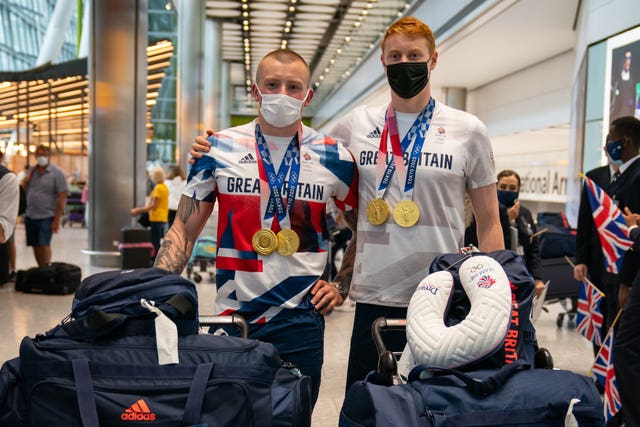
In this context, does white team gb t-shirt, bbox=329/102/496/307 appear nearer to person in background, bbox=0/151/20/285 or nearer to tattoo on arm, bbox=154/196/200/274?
tattoo on arm, bbox=154/196/200/274

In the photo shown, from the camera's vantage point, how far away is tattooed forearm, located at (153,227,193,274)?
232 cm

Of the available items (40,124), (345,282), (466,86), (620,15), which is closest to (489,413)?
(345,282)

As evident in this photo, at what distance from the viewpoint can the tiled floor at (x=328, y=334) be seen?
16.2 ft

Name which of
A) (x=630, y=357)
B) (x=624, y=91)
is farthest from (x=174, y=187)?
(x=630, y=357)

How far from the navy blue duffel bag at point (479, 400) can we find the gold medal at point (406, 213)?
66 cm

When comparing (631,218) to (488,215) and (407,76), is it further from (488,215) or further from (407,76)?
(407,76)

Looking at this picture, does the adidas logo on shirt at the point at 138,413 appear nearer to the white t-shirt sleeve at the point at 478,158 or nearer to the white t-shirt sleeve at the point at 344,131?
the white t-shirt sleeve at the point at 344,131

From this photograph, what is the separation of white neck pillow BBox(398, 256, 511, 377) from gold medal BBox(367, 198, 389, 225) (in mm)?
396

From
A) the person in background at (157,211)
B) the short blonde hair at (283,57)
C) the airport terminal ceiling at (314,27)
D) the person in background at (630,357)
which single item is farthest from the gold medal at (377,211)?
the airport terminal ceiling at (314,27)

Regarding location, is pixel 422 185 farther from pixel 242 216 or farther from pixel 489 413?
pixel 489 413

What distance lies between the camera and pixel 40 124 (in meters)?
29.0

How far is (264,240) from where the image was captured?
7.24 ft

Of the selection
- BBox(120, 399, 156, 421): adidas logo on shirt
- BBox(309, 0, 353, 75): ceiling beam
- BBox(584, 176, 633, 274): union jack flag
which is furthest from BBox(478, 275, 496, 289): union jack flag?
BBox(309, 0, 353, 75): ceiling beam

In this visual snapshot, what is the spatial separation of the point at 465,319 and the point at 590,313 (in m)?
3.54
